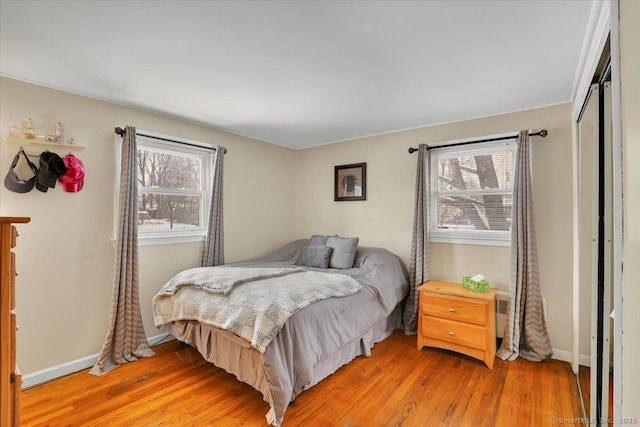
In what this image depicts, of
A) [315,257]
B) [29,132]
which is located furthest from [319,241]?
[29,132]

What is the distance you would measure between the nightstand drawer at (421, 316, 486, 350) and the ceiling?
2.01 metres

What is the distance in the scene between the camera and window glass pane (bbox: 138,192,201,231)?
10.1ft

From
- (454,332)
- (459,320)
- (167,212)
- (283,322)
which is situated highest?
(167,212)

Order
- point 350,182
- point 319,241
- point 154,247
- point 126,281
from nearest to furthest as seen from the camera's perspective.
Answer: point 126,281 → point 154,247 → point 319,241 → point 350,182

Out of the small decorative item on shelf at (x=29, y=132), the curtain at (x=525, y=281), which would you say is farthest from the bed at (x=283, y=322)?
the small decorative item on shelf at (x=29, y=132)

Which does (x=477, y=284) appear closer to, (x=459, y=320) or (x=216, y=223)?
(x=459, y=320)

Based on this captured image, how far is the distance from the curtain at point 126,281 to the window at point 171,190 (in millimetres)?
233

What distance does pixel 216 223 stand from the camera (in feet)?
11.3

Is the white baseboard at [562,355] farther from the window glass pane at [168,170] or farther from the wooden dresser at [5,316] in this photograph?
the window glass pane at [168,170]

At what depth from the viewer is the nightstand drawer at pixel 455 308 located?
2695 millimetres

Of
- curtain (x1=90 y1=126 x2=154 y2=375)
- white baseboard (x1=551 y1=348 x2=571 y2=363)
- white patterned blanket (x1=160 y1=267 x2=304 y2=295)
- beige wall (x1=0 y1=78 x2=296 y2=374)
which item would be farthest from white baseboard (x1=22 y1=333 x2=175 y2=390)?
white baseboard (x1=551 y1=348 x2=571 y2=363)

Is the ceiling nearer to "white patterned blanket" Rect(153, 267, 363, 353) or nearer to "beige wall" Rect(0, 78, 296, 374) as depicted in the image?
"beige wall" Rect(0, 78, 296, 374)

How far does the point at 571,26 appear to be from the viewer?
65.1 inches

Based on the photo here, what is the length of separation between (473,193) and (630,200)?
253 cm
